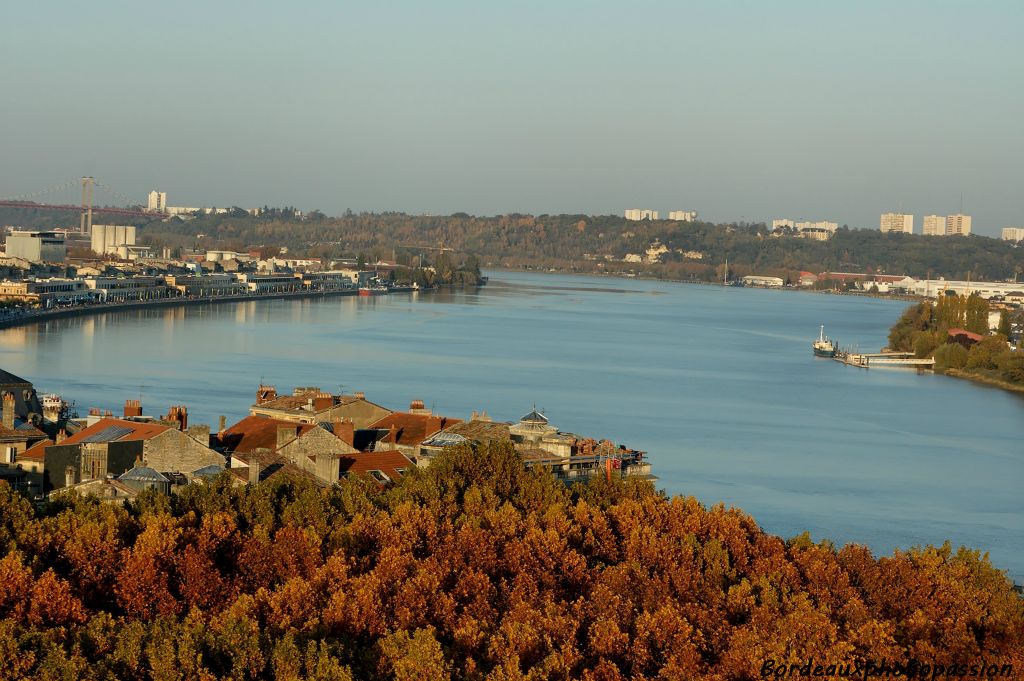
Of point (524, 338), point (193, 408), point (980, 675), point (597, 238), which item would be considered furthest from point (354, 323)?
point (597, 238)

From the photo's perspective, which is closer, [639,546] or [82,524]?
[82,524]


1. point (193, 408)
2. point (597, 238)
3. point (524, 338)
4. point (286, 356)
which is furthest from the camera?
point (597, 238)

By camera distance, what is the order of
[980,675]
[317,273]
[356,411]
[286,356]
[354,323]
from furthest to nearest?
[317,273]
[354,323]
[286,356]
[356,411]
[980,675]

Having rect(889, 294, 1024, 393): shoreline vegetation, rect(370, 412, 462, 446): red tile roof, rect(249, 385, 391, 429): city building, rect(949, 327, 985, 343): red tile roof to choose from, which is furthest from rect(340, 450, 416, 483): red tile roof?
rect(949, 327, 985, 343): red tile roof

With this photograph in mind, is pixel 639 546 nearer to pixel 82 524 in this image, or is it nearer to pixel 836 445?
pixel 82 524

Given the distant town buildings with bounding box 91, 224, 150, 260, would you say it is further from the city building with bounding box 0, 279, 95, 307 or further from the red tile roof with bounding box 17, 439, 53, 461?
the red tile roof with bounding box 17, 439, 53, 461

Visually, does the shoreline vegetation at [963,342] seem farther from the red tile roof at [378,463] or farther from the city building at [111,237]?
the city building at [111,237]

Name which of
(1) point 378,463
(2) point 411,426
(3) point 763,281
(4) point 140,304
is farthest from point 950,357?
(3) point 763,281

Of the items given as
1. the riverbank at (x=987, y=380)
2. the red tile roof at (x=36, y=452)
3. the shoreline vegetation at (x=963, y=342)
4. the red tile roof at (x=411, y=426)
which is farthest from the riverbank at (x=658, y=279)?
the red tile roof at (x=36, y=452)
